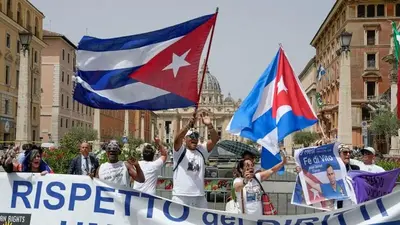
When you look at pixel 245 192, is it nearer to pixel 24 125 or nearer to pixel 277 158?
pixel 277 158

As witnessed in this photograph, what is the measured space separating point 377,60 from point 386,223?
56.3m

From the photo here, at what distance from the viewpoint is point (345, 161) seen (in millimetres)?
7418

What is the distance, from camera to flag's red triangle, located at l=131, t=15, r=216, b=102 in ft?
25.2

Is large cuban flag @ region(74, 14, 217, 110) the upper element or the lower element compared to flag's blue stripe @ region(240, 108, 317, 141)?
upper

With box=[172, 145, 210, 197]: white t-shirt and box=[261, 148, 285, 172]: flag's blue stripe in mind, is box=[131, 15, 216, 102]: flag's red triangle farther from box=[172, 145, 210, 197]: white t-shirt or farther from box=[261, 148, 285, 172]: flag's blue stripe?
box=[261, 148, 285, 172]: flag's blue stripe

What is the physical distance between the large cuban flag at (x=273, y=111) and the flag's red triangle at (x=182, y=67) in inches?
38.4

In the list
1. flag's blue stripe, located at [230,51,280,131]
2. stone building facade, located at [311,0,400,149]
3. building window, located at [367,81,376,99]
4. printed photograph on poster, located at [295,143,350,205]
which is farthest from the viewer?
building window, located at [367,81,376,99]

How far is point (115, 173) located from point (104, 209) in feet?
1.41

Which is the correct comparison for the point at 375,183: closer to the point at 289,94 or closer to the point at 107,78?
the point at 289,94

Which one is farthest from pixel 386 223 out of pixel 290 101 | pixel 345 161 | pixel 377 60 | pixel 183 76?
pixel 377 60

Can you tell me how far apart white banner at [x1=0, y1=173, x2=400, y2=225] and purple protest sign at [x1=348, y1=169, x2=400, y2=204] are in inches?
30.2

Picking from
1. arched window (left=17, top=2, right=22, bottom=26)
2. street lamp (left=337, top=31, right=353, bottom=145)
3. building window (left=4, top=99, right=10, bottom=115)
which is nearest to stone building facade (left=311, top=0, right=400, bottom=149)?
building window (left=4, top=99, right=10, bottom=115)

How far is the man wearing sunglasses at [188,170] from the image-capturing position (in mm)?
6758

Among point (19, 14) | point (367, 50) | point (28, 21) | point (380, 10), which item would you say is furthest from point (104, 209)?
point (380, 10)
